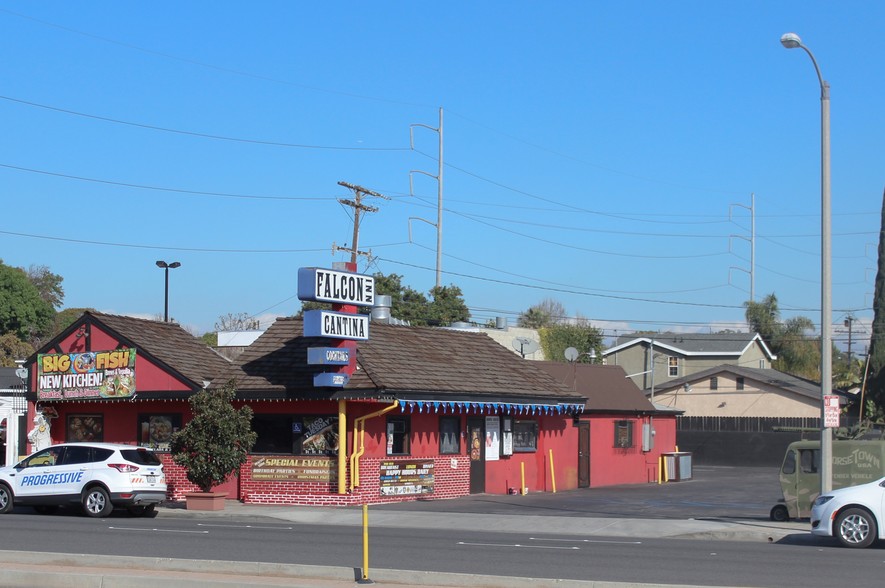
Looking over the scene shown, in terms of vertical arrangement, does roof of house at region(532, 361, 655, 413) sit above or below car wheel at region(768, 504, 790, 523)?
above

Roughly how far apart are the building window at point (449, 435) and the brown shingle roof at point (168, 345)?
21.5 ft

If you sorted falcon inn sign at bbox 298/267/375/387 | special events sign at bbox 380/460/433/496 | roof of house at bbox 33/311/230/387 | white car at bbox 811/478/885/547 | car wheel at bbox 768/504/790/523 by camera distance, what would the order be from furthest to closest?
roof of house at bbox 33/311/230/387 < special events sign at bbox 380/460/433/496 < falcon inn sign at bbox 298/267/375/387 < car wheel at bbox 768/504/790/523 < white car at bbox 811/478/885/547

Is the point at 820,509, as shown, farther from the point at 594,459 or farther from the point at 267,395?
the point at 594,459

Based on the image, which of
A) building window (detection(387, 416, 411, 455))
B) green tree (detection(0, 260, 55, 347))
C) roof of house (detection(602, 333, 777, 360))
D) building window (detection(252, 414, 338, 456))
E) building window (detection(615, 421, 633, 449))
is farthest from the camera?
green tree (detection(0, 260, 55, 347))

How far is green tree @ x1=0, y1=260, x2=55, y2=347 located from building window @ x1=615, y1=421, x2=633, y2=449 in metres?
67.9

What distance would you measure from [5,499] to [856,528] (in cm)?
1857

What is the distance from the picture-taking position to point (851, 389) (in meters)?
70.5

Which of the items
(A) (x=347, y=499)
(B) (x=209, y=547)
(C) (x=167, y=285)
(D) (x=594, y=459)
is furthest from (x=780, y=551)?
(C) (x=167, y=285)

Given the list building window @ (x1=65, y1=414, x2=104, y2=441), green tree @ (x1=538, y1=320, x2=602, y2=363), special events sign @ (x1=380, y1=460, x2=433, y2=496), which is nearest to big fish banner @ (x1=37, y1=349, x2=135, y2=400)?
building window @ (x1=65, y1=414, x2=104, y2=441)

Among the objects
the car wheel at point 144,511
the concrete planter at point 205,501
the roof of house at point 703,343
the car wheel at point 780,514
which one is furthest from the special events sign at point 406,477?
the roof of house at point 703,343

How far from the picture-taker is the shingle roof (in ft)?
101

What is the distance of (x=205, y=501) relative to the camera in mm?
26781

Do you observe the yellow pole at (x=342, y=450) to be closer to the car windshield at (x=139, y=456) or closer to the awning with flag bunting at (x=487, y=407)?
the awning with flag bunting at (x=487, y=407)

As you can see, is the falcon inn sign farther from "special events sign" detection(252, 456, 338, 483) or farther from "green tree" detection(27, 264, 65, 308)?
"green tree" detection(27, 264, 65, 308)
